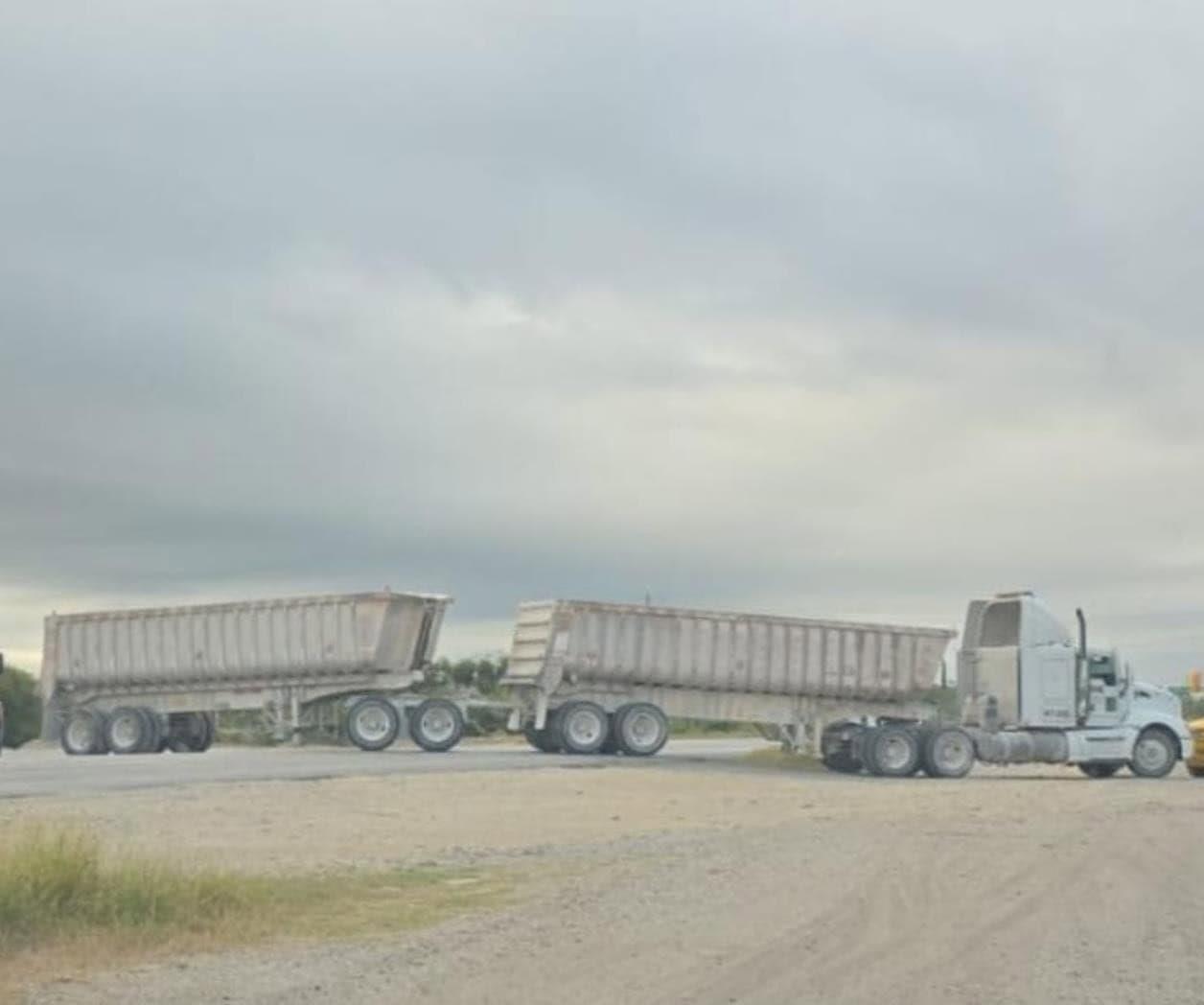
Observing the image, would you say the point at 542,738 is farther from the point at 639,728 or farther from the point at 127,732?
the point at 127,732

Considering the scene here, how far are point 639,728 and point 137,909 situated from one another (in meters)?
26.2

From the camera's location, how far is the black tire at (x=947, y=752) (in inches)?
1495

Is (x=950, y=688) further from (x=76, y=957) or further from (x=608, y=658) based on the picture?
(x=76, y=957)

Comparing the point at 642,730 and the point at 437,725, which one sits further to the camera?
the point at 437,725

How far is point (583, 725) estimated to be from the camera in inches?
1560

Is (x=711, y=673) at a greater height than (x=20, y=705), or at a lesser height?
greater

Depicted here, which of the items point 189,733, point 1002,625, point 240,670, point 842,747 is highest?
point 1002,625

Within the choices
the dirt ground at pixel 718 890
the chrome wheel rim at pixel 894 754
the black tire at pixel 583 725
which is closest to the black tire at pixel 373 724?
the black tire at pixel 583 725

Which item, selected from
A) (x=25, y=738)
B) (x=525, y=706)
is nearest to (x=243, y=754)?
(x=525, y=706)

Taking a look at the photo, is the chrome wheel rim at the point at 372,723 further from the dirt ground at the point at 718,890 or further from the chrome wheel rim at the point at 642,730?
the dirt ground at the point at 718,890

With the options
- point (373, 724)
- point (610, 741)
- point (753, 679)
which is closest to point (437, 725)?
point (373, 724)

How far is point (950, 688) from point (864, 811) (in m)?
14.0

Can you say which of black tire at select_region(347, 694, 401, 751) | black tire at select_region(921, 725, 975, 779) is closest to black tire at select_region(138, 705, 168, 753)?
black tire at select_region(347, 694, 401, 751)

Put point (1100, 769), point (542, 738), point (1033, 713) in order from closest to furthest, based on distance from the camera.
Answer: point (1033, 713), point (1100, 769), point (542, 738)
